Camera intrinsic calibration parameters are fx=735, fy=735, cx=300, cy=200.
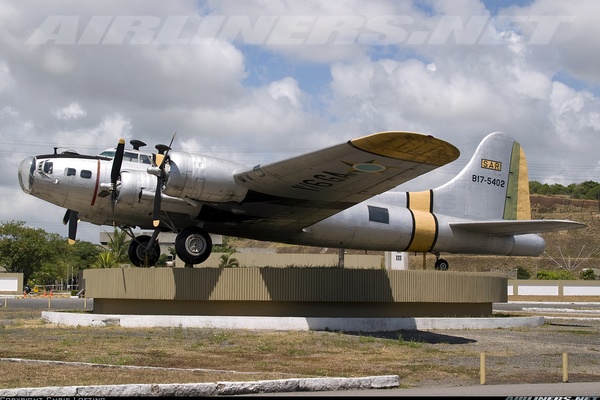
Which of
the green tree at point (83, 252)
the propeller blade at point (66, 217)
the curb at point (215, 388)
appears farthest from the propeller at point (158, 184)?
the green tree at point (83, 252)

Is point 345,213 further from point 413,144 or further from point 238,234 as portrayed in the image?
point 413,144

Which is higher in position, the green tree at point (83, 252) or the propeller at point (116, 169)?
the propeller at point (116, 169)

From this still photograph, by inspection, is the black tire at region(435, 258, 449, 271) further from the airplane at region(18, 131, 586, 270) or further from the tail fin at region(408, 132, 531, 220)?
the tail fin at region(408, 132, 531, 220)

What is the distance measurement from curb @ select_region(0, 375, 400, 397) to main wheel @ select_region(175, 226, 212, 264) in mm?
9696

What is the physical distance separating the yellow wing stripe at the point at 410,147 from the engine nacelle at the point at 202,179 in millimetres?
4618

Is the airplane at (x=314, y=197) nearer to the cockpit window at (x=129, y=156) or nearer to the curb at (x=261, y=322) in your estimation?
the cockpit window at (x=129, y=156)

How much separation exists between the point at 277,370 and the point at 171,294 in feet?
27.9

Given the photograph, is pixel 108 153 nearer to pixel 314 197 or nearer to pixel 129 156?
pixel 129 156

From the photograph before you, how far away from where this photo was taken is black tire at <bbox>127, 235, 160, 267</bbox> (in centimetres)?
2288

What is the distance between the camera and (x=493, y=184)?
84.3ft

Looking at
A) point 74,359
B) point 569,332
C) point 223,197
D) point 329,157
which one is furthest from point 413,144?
point 569,332

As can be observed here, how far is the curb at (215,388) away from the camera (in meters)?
9.50

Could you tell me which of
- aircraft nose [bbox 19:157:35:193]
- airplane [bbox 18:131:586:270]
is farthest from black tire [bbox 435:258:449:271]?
aircraft nose [bbox 19:157:35:193]

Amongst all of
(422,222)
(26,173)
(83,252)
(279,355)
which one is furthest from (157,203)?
(83,252)
